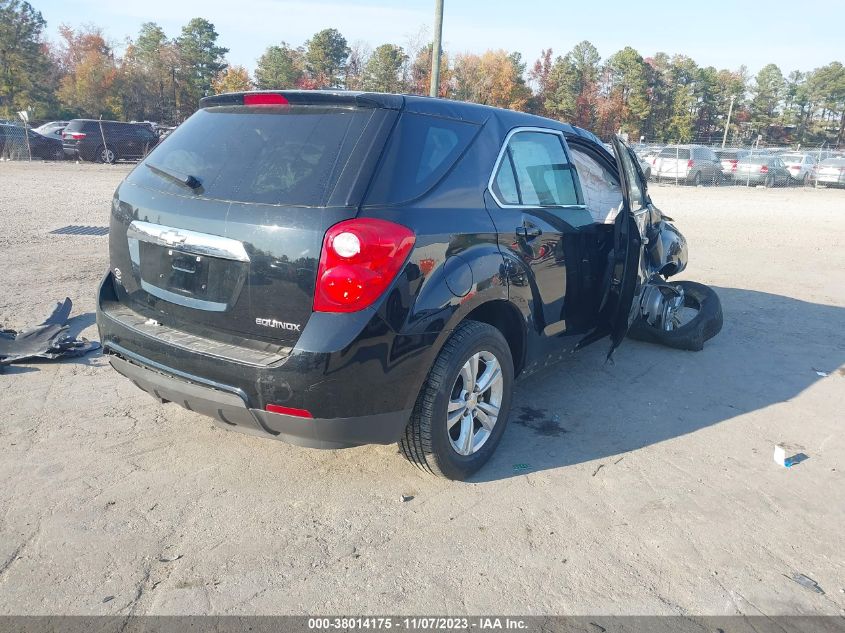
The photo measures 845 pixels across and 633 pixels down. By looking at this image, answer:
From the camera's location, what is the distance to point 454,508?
3.26 meters

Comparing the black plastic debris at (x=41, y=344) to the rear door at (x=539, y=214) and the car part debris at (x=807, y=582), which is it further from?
the car part debris at (x=807, y=582)

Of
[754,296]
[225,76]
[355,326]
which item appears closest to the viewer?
[355,326]

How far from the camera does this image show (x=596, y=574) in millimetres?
2834

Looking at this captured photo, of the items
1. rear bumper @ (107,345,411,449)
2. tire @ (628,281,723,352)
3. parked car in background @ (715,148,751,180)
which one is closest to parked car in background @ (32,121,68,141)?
tire @ (628,281,723,352)

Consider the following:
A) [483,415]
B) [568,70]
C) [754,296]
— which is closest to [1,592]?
[483,415]

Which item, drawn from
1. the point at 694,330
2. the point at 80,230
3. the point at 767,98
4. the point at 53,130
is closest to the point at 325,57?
the point at 53,130

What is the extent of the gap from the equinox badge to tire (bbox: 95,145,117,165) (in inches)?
1004

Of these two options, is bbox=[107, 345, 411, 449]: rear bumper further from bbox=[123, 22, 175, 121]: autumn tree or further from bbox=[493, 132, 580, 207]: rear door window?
bbox=[123, 22, 175, 121]: autumn tree

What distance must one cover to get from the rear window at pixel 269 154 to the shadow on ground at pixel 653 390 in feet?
5.88

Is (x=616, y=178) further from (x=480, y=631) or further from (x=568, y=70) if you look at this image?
(x=568, y=70)

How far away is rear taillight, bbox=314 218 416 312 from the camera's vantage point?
8.96ft

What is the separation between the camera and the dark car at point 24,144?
24.3 meters

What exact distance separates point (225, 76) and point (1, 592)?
214 ft

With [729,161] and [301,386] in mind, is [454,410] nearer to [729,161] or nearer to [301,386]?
[301,386]
